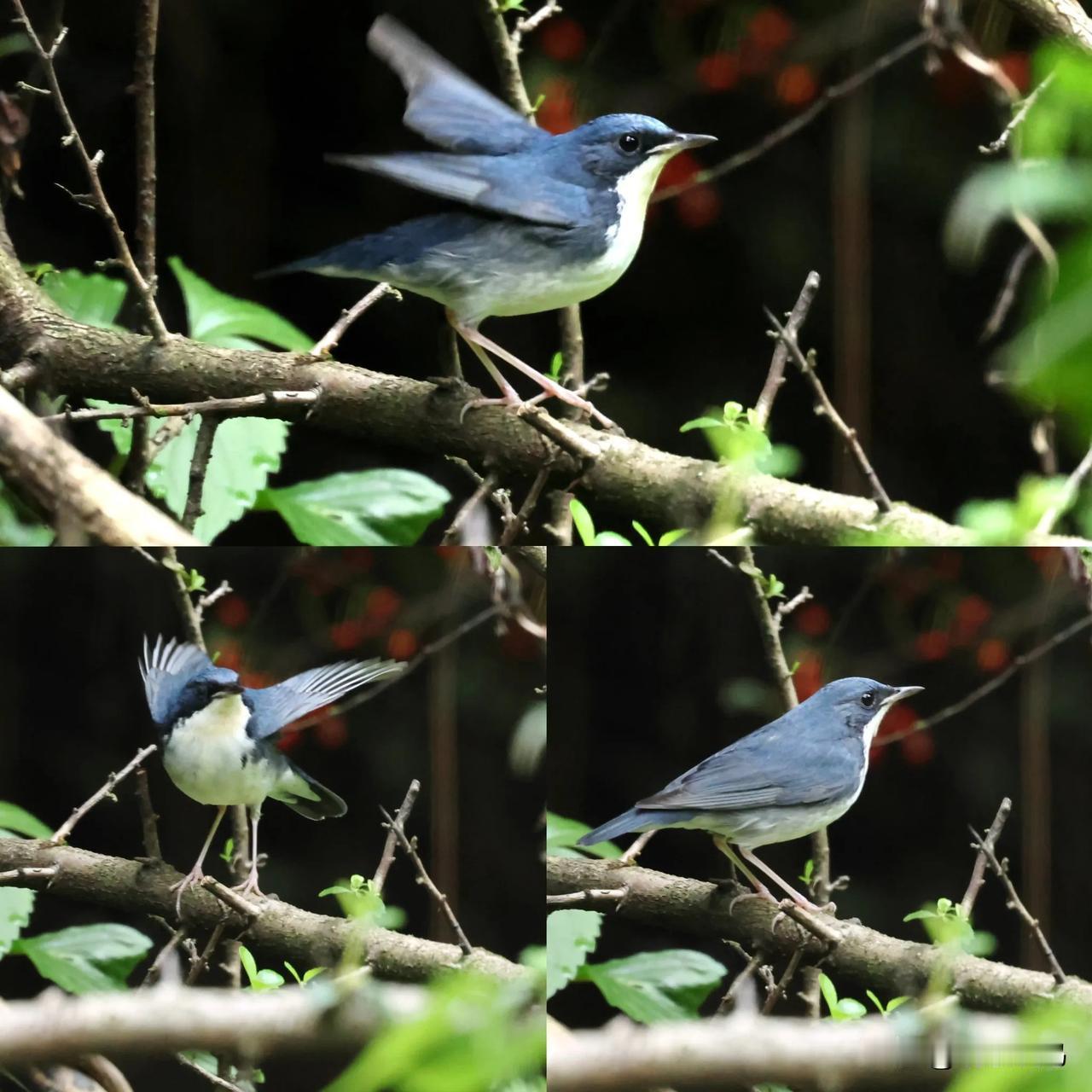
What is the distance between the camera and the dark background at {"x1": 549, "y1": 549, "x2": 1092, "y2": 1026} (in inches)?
51.1

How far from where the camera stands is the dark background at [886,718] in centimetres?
130

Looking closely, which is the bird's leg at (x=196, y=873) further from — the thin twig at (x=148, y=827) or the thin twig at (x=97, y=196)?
the thin twig at (x=97, y=196)

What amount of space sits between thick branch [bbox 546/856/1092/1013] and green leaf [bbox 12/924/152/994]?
1.33ft

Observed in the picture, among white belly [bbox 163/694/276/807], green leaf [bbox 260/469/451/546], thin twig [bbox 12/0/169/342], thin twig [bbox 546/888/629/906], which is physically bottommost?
thin twig [bbox 546/888/629/906]

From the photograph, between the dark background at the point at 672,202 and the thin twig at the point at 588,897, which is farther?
the dark background at the point at 672,202

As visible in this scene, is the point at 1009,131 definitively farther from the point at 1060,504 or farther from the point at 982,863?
the point at 982,863

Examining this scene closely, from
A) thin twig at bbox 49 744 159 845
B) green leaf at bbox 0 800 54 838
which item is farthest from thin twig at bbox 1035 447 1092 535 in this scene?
green leaf at bbox 0 800 54 838

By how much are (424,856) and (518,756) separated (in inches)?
5.2

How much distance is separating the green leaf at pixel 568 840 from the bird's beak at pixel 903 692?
0.30 metres

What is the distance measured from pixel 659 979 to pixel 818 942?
154 millimetres

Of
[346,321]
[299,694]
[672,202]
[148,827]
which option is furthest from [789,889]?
[672,202]

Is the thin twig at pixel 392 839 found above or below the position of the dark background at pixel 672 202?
below

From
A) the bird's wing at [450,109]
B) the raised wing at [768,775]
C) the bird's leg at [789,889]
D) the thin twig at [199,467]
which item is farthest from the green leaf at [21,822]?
the bird's wing at [450,109]

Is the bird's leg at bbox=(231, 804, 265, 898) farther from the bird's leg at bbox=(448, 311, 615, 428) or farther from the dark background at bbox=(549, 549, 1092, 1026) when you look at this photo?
the bird's leg at bbox=(448, 311, 615, 428)
